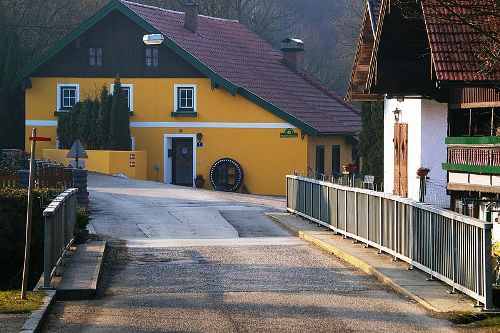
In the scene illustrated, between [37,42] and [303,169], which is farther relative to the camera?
[37,42]

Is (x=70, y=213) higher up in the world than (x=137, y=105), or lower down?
lower down

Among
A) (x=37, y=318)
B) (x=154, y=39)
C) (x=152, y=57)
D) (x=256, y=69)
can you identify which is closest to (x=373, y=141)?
(x=154, y=39)

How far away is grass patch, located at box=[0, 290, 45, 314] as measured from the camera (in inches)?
511

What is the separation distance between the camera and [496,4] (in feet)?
40.3

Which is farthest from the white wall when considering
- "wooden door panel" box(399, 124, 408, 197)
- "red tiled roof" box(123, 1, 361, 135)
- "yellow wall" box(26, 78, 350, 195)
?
"yellow wall" box(26, 78, 350, 195)

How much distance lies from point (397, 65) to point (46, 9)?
36582mm

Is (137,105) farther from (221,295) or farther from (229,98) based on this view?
(221,295)

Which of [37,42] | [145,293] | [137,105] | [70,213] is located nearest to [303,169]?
[137,105]

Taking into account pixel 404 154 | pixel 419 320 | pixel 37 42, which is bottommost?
pixel 419 320

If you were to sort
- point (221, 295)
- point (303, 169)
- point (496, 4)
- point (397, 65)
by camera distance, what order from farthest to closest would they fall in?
point (303, 169), point (397, 65), point (221, 295), point (496, 4)

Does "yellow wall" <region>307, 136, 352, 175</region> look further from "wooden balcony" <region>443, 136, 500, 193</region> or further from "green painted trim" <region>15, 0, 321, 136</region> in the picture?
"wooden balcony" <region>443, 136, 500, 193</region>

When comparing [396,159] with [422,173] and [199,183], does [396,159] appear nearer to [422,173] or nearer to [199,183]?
[422,173]

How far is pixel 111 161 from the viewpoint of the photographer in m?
47.9

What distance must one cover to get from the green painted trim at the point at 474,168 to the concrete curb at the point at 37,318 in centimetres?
1051
